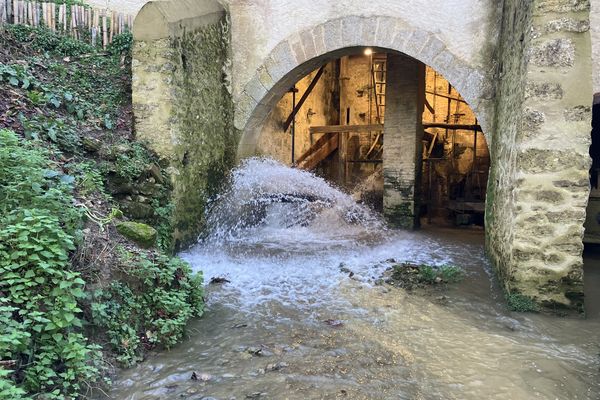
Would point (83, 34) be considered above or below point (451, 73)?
above

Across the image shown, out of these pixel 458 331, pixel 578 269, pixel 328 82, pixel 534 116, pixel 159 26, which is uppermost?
pixel 328 82

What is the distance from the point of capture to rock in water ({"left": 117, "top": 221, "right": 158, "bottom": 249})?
3.83 metres

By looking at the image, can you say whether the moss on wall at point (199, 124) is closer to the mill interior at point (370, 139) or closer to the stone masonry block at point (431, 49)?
the mill interior at point (370, 139)

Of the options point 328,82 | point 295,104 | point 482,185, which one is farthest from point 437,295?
Result: point 328,82

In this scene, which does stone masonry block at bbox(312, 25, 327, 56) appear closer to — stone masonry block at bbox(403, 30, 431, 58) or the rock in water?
stone masonry block at bbox(403, 30, 431, 58)

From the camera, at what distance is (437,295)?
14.4ft

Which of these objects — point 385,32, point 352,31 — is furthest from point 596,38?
point 352,31

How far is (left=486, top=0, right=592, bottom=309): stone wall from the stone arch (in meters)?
1.42

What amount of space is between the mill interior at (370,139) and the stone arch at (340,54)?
2.13m

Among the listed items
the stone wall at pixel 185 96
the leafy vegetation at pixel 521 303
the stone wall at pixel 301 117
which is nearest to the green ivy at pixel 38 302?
the stone wall at pixel 185 96

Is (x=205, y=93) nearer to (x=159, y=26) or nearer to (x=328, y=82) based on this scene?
(x=159, y=26)

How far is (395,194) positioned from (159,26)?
5079 mm

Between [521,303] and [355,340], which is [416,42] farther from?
[355,340]

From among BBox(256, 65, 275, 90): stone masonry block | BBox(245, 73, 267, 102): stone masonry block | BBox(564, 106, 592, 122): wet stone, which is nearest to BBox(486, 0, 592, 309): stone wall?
BBox(564, 106, 592, 122): wet stone
